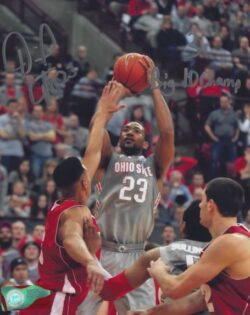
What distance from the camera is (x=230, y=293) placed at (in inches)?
246

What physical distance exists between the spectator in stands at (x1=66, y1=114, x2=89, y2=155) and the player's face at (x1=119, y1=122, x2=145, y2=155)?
21.5ft

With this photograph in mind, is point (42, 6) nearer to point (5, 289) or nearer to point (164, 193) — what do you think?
point (164, 193)

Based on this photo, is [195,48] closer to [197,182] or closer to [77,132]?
[197,182]

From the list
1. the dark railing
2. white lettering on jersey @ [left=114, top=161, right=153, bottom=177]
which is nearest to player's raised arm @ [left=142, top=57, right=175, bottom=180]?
white lettering on jersey @ [left=114, top=161, right=153, bottom=177]

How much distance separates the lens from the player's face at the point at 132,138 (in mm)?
8454

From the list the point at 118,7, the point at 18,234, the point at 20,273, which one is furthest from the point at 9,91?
the point at 20,273

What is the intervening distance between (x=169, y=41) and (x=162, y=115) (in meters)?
3.89

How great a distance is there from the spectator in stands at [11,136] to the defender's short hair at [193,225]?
7.77m

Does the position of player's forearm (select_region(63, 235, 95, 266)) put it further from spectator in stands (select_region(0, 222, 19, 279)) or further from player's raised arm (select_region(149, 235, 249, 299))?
spectator in stands (select_region(0, 222, 19, 279))

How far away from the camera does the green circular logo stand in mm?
7105

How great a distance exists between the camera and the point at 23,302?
23.6 ft

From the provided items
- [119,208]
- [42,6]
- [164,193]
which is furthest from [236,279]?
[42,6]

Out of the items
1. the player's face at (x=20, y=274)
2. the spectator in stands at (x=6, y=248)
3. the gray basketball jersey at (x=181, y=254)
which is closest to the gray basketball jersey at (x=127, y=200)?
the gray basketball jersey at (x=181, y=254)
